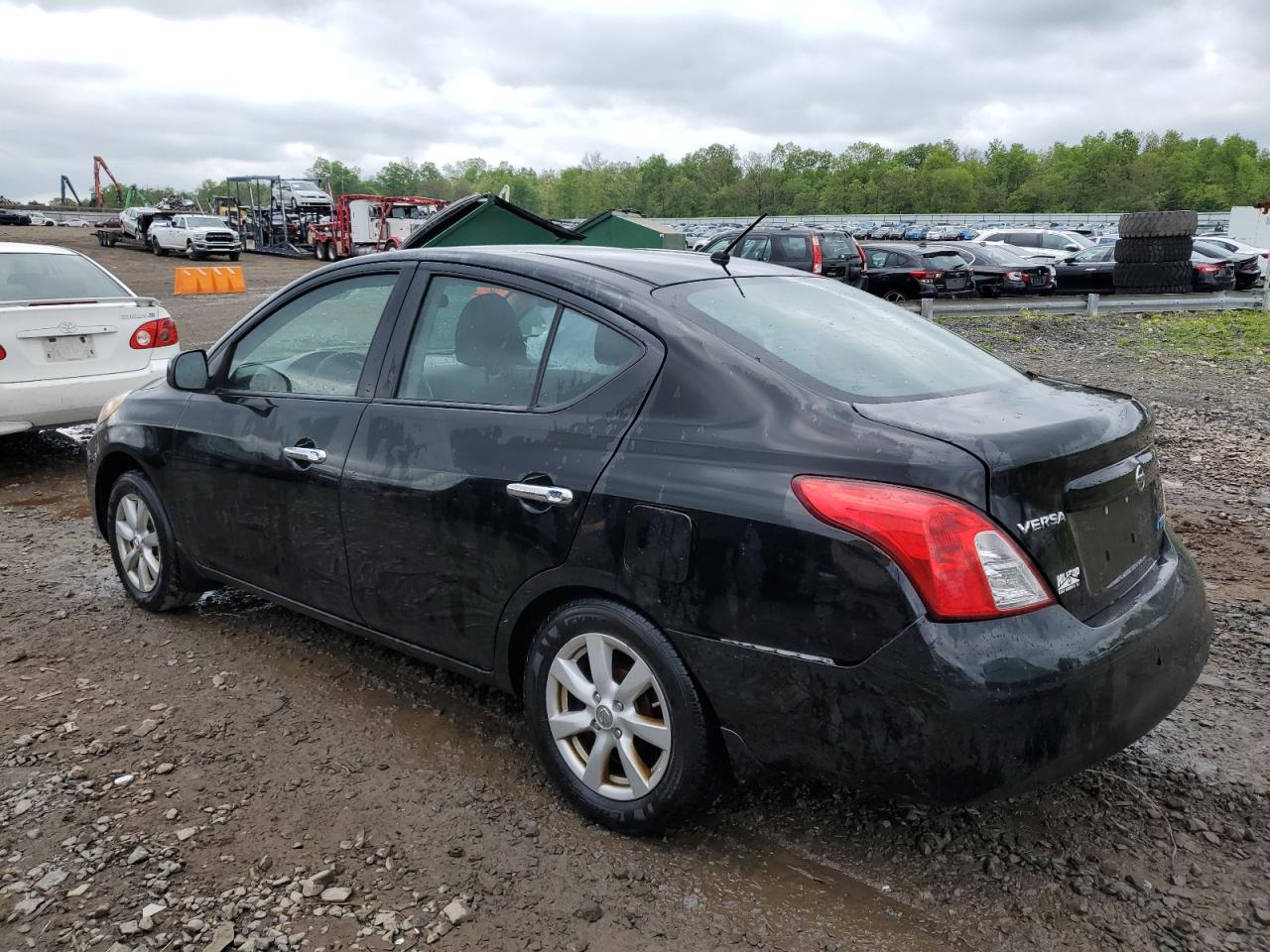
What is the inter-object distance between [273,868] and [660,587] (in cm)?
134

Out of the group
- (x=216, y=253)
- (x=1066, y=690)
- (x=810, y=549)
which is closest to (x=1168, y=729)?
(x=1066, y=690)

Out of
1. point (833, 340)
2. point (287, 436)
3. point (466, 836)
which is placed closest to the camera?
point (466, 836)

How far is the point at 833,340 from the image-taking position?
3.13m

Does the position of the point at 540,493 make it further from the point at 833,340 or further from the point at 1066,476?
the point at 1066,476

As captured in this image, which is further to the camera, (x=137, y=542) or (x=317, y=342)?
(x=137, y=542)

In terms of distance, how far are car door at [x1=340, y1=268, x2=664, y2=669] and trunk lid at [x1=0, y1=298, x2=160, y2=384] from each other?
466 cm

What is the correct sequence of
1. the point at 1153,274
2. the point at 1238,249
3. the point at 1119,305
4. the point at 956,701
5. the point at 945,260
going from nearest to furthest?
1. the point at 956,701
2. the point at 1119,305
3. the point at 1153,274
4. the point at 945,260
5. the point at 1238,249

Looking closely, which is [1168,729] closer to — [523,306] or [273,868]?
[523,306]

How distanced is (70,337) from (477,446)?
17.6 ft

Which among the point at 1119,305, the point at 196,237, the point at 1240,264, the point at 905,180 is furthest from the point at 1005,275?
the point at 905,180

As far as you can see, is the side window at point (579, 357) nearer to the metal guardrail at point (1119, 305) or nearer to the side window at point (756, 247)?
the metal guardrail at point (1119, 305)

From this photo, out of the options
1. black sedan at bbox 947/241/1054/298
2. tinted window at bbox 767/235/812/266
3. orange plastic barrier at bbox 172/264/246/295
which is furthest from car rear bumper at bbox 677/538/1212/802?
orange plastic barrier at bbox 172/264/246/295

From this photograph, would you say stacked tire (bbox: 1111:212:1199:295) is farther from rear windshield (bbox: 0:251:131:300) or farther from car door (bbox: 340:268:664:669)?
car door (bbox: 340:268:664:669)

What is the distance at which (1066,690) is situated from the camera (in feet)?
7.84
